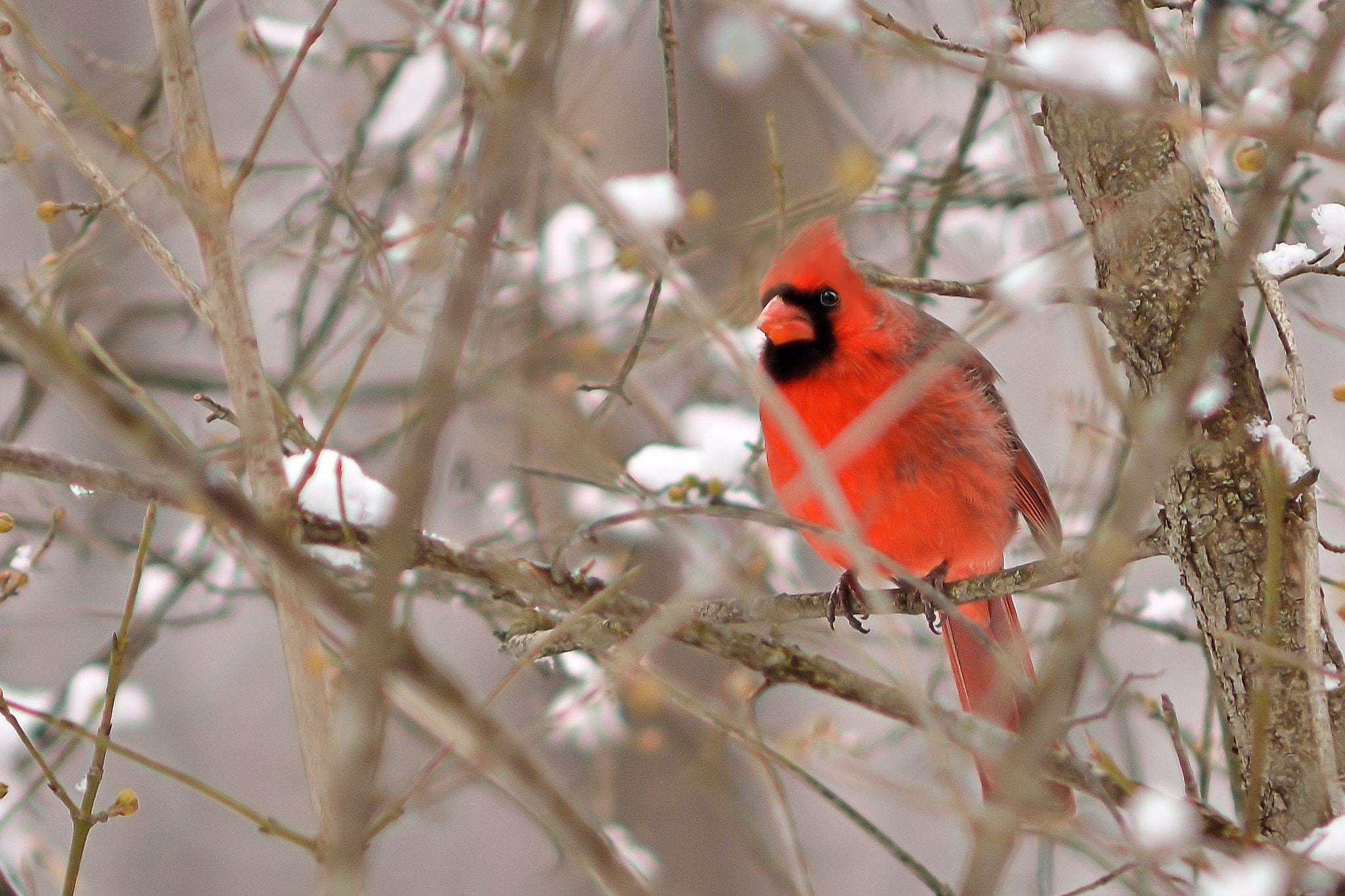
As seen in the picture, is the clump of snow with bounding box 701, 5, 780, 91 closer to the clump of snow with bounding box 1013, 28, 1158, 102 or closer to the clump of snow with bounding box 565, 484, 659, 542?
the clump of snow with bounding box 565, 484, 659, 542

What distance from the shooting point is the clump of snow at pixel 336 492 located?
1599 millimetres

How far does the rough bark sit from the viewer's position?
5.10ft

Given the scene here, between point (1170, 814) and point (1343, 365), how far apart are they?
4903 mm

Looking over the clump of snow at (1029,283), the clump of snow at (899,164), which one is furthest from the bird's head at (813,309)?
the clump of snow at (1029,283)

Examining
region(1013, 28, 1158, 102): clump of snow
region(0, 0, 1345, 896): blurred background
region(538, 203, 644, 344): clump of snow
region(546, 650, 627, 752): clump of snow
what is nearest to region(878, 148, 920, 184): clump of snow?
region(0, 0, 1345, 896): blurred background

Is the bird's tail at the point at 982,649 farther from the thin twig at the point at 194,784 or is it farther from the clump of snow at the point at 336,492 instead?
the thin twig at the point at 194,784

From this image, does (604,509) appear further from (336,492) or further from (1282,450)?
(1282,450)

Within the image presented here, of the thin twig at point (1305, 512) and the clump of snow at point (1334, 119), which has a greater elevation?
the clump of snow at point (1334, 119)

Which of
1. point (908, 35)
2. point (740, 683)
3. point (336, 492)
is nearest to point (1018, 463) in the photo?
point (740, 683)

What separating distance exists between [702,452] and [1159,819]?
5.54 feet

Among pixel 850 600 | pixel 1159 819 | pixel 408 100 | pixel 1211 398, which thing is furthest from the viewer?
pixel 408 100

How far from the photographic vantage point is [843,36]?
120 centimetres

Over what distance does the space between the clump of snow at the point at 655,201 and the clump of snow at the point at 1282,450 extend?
0.88 meters

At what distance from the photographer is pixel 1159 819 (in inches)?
49.5
